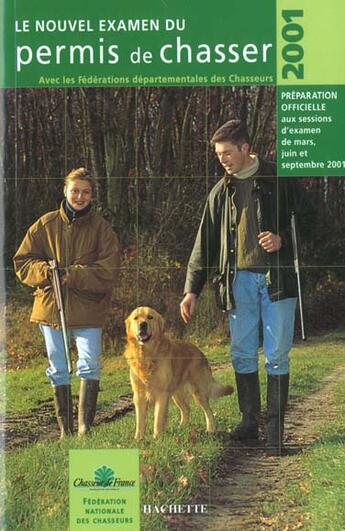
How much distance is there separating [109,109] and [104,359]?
3.61 feet

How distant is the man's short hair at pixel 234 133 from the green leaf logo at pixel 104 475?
60.6 inches

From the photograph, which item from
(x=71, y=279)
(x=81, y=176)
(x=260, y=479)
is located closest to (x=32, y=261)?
(x=71, y=279)

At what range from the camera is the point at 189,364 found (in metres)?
4.61

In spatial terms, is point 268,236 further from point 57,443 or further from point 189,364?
point 57,443

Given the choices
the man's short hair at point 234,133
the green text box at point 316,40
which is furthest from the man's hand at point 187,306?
the green text box at point 316,40

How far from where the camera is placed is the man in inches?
179

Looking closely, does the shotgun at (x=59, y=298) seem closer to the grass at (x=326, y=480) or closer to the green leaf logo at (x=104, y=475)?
the green leaf logo at (x=104, y=475)

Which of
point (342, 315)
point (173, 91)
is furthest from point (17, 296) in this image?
point (342, 315)

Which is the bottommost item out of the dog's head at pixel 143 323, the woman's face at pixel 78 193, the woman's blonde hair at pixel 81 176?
the dog's head at pixel 143 323

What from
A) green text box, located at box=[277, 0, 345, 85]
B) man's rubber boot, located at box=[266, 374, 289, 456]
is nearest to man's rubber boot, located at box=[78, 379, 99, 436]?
man's rubber boot, located at box=[266, 374, 289, 456]

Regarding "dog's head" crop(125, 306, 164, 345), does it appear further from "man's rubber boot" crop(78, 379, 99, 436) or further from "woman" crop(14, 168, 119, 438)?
"man's rubber boot" crop(78, 379, 99, 436)

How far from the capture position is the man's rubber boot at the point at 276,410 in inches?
180

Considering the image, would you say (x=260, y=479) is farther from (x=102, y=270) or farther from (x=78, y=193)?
(x=78, y=193)

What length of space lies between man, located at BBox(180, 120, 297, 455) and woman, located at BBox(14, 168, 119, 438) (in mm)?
378
